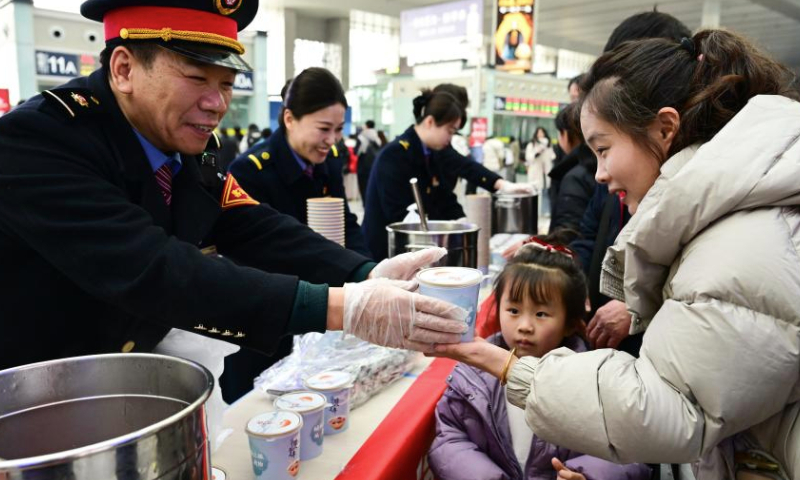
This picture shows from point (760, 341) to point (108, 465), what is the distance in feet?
3.11

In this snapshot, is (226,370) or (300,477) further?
(226,370)

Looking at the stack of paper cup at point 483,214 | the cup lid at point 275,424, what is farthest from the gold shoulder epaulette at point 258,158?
the cup lid at point 275,424

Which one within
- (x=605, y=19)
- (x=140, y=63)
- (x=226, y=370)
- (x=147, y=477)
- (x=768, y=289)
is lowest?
(x=226, y=370)

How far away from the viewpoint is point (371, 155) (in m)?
10.7

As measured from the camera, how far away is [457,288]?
4.39 feet

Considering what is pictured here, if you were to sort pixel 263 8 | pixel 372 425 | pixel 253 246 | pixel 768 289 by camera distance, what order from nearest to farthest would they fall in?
pixel 768 289
pixel 372 425
pixel 253 246
pixel 263 8

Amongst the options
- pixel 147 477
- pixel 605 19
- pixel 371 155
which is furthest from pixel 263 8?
pixel 147 477

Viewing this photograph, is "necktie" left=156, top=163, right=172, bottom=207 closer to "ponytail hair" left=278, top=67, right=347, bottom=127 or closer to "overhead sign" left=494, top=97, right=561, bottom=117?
"ponytail hair" left=278, top=67, right=347, bottom=127

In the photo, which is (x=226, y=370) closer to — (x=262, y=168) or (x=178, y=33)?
(x=262, y=168)

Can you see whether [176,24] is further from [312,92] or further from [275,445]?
[312,92]

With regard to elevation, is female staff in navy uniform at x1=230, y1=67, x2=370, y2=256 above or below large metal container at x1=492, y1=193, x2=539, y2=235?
above

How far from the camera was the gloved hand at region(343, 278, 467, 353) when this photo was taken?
4.13 ft

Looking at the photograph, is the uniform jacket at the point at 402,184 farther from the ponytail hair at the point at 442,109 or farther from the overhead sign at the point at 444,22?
the overhead sign at the point at 444,22

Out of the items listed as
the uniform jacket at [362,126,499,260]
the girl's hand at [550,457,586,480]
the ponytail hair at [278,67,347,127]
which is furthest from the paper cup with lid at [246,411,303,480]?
the uniform jacket at [362,126,499,260]
